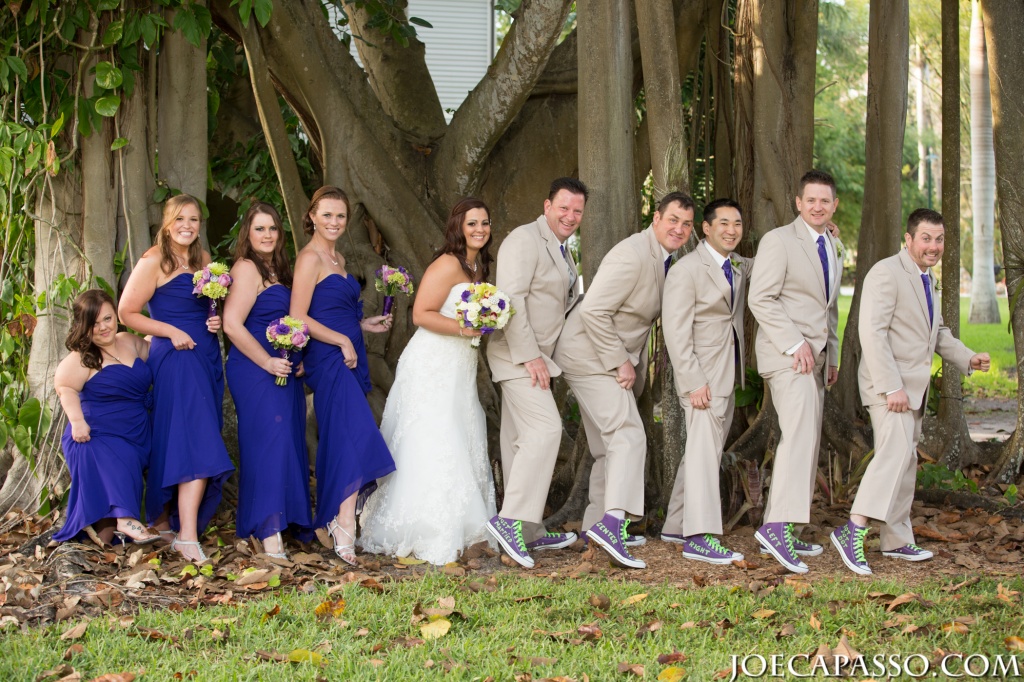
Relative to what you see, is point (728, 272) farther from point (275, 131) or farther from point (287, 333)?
point (275, 131)

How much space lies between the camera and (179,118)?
6746 mm

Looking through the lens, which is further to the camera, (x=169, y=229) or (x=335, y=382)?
(x=335, y=382)

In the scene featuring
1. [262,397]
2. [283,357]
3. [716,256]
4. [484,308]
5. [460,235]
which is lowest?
[262,397]

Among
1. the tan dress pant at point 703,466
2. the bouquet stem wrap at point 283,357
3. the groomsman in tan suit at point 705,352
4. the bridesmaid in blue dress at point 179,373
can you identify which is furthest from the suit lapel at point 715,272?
the bridesmaid in blue dress at point 179,373

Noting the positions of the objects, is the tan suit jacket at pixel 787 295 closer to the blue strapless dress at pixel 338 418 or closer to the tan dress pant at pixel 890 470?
the tan dress pant at pixel 890 470

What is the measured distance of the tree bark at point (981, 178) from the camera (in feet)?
45.2

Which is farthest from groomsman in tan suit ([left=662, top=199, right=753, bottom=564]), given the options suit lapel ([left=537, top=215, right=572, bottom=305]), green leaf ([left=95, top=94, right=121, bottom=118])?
green leaf ([left=95, top=94, right=121, bottom=118])

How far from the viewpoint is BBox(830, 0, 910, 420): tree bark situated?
784 centimetres

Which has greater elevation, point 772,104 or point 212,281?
point 772,104

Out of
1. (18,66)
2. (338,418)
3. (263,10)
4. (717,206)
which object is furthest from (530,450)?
(18,66)

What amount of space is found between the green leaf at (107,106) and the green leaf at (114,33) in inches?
12.5

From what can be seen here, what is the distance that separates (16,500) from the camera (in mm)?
6363

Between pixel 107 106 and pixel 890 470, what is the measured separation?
4748 mm

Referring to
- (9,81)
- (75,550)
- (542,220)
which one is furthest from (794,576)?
(9,81)
